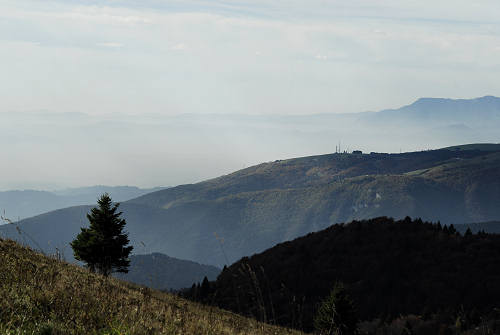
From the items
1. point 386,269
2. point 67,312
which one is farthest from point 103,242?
point 386,269

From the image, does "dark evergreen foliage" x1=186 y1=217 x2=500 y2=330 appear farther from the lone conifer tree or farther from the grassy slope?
the grassy slope

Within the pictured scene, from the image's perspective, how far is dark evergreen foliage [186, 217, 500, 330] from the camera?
75.6 metres

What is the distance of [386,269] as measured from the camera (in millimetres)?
94312

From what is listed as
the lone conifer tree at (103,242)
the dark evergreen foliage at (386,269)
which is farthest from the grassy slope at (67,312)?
the dark evergreen foliage at (386,269)

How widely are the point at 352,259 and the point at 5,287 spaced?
99892mm

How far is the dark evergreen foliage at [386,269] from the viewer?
75.6 metres

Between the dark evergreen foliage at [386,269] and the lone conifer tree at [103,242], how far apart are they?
3264cm

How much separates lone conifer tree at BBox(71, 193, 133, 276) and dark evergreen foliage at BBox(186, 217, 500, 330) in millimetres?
32644

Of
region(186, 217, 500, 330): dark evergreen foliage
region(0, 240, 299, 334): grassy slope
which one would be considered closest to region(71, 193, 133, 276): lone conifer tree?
region(0, 240, 299, 334): grassy slope

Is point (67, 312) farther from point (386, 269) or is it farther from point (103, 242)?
point (386, 269)

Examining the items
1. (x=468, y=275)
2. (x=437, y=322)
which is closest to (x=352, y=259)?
(x=468, y=275)

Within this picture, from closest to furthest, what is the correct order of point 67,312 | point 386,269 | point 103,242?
point 67,312, point 103,242, point 386,269

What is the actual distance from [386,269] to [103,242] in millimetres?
72190

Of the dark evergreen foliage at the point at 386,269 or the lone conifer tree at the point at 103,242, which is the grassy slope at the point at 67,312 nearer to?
the lone conifer tree at the point at 103,242
